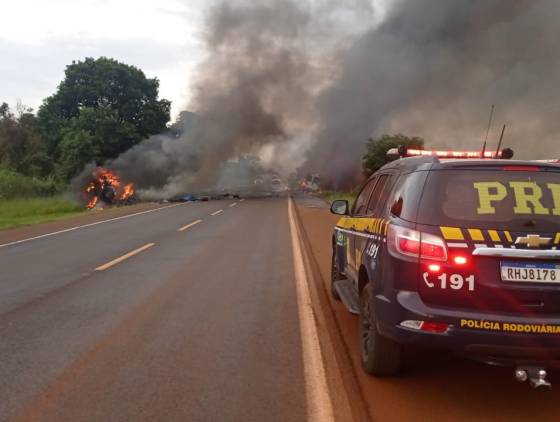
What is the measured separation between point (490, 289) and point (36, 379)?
133 inches

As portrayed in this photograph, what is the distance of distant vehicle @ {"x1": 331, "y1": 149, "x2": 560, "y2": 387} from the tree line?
1450 inches

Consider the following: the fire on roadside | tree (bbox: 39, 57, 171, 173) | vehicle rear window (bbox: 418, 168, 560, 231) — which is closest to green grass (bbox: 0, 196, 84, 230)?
the fire on roadside

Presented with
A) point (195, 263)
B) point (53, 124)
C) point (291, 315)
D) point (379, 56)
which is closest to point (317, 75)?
point (379, 56)

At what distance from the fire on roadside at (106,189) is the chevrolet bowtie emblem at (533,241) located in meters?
32.2

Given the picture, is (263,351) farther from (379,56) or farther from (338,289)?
(379,56)

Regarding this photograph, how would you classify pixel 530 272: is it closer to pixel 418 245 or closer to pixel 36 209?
pixel 418 245

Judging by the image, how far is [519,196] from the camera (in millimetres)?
3480

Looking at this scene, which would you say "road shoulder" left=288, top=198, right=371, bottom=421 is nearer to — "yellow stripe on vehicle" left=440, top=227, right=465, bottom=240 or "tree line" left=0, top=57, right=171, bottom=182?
"yellow stripe on vehicle" left=440, top=227, right=465, bottom=240

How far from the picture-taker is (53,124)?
46.5m

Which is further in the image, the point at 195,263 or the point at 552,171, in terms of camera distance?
the point at 195,263

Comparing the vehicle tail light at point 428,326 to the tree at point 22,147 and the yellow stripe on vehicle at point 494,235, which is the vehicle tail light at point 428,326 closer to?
the yellow stripe on vehicle at point 494,235

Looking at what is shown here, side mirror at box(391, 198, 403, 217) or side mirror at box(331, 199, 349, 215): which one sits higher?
side mirror at box(391, 198, 403, 217)

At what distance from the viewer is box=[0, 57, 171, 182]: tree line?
38344mm

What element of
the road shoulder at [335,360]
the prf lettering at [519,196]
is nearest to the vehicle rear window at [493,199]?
the prf lettering at [519,196]
